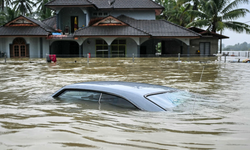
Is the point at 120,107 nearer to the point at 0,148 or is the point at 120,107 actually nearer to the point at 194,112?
the point at 194,112

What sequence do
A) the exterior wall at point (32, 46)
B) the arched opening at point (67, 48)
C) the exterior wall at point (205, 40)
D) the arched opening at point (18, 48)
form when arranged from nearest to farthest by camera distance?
the exterior wall at point (32, 46) < the arched opening at point (18, 48) < the exterior wall at point (205, 40) < the arched opening at point (67, 48)

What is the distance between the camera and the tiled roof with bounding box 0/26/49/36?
3519cm

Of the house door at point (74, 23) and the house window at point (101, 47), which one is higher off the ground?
the house door at point (74, 23)

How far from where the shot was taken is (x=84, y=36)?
3475 cm

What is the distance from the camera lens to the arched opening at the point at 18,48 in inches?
1470

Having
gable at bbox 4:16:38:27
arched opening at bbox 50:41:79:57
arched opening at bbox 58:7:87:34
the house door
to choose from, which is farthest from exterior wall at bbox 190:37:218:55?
gable at bbox 4:16:38:27

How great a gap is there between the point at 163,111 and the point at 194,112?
86 cm

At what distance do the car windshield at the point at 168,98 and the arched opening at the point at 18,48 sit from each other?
34396mm

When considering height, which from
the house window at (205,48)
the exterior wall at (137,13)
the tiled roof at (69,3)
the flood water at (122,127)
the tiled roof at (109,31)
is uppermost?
the tiled roof at (69,3)

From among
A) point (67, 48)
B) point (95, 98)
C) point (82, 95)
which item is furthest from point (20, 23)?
point (95, 98)

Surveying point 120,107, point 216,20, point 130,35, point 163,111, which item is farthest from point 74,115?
point 216,20

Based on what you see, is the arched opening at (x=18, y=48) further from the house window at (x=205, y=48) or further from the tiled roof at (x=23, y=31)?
the house window at (x=205, y=48)

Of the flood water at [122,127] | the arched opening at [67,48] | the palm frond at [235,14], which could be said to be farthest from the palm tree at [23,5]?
the flood water at [122,127]

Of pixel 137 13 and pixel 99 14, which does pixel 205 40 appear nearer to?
pixel 137 13
